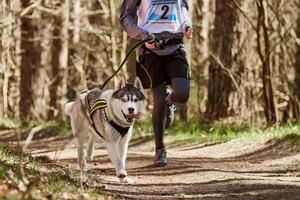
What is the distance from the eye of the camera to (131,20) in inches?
323

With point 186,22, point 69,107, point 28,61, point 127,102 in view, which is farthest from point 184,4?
point 28,61

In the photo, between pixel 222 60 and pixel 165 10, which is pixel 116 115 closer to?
pixel 165 10

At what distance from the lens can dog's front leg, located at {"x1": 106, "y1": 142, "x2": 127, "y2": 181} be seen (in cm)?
735

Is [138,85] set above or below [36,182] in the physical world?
above

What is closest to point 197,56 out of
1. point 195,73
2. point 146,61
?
point 195,73

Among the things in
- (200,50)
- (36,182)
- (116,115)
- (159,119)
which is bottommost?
(36,182)

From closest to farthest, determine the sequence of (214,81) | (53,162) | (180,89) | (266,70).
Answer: (53,162) < (180,89) < (266,70) < (214,81)

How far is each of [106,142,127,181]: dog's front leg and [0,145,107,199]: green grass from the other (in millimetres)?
529

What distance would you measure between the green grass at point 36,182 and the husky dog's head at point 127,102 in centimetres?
82

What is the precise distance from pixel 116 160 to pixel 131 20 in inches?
63.9

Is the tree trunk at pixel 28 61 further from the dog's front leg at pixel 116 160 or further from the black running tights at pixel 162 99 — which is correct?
the dog's front leg at pixel 116 160

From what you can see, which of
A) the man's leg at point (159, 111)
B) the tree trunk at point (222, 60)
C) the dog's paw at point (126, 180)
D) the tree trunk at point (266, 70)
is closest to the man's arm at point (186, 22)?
the man's leg at point (159, 111)

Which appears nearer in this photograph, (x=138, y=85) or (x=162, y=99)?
(x=138, y=85)

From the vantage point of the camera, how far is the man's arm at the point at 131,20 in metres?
8.09
